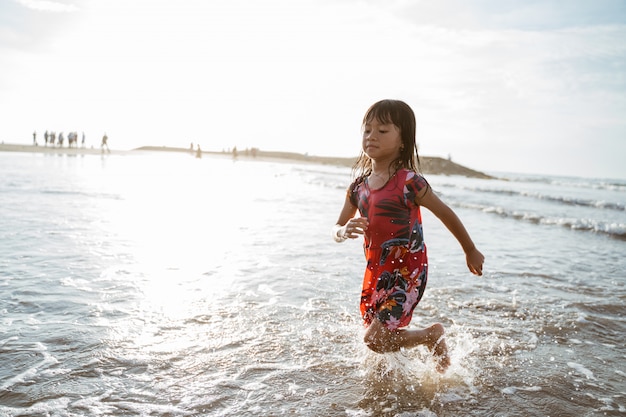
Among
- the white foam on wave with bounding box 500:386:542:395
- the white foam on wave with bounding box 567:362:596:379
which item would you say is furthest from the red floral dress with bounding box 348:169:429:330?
the white foam on wave with bounding box 567:362:596:379

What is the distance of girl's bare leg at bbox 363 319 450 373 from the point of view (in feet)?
9.82

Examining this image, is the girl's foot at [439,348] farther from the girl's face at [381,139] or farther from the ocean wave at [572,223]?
the ocean wave at [572,223]

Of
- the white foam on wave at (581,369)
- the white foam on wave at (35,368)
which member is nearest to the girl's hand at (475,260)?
the white foam on wave at (581,369)

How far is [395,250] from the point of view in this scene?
305 cm

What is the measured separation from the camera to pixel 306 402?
2.60 metres

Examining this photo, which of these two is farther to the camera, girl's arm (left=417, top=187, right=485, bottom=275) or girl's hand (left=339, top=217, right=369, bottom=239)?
girl's arm (left=417, top=187, right=485, bottom=275)

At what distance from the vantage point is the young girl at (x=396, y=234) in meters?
2.99

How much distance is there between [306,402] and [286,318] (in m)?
1.38

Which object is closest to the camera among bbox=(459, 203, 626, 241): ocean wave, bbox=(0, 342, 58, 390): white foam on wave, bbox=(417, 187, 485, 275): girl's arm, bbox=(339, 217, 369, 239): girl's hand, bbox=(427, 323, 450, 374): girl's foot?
bbox=(0, 342, 58, 390): white foam on wave

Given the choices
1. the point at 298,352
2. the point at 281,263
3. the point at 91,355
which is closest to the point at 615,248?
the point at 281,263

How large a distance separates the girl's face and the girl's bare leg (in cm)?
115

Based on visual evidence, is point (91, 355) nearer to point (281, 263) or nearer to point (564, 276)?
point (281, 263)

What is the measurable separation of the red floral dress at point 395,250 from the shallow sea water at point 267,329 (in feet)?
1.38

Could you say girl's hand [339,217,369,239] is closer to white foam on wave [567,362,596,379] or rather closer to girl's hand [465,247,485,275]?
girl's hand [465,247,485,275]
